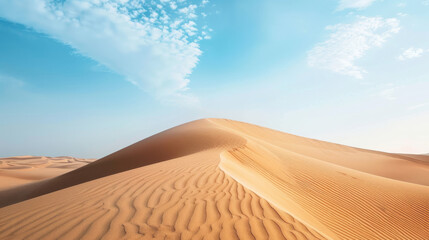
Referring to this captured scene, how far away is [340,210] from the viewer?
20.8 ft

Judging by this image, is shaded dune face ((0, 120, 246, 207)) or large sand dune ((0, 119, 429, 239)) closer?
large sand dune ((0, 119, 429, 239))

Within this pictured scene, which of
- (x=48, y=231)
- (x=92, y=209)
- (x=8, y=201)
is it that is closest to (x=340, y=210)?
(x=92, y=209)

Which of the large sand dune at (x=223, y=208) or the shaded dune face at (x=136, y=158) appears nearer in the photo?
the large sand dune at (x=223, y=208)

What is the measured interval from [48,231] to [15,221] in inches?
33.8

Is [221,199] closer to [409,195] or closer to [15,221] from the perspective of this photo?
[15,221]

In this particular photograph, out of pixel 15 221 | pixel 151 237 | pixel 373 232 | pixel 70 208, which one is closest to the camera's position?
pixel 151 237

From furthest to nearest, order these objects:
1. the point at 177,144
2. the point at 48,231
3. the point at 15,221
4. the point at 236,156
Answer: the point at 177,144, the point at 236,156, the point at 15,221, the point at 48,231

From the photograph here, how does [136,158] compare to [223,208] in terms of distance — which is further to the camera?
[136,158]

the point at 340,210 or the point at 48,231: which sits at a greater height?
the point at 48,231

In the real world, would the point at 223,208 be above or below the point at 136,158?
below

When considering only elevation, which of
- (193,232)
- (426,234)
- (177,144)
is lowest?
(426,234)

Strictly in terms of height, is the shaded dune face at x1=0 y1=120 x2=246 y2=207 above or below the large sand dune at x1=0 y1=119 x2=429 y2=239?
above

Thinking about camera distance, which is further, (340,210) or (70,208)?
(340,210)

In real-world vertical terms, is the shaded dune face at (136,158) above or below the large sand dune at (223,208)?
above
